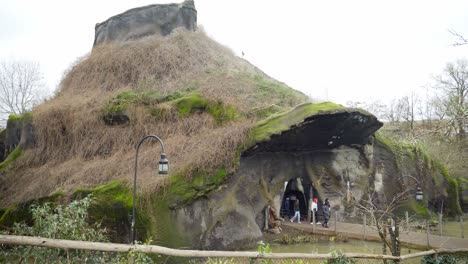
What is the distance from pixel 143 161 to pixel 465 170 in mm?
27156

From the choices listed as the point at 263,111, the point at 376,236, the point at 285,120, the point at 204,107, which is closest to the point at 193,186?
the point at 285,120

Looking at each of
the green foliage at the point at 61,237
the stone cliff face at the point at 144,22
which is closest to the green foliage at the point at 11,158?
the stone cliff face at the point at 144,22

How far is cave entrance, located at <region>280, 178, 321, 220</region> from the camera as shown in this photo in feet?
70.0

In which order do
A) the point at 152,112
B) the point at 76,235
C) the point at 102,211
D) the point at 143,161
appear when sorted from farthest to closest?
the point at 152,112
the point at 143,161
the point at 102,211
the point at 76,235

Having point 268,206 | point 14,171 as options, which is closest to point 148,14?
point 14,171

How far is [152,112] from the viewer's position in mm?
21031

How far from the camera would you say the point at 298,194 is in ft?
75.6

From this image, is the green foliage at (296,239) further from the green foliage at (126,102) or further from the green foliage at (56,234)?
the green foliage at (56,234)

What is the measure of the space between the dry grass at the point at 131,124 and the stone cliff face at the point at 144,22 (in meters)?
1.78

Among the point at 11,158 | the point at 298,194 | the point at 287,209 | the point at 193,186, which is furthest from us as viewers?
the point at 298,194

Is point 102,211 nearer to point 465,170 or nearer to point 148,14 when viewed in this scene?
point 148,14

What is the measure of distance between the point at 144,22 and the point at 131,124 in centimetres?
1407

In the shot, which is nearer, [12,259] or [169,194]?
[12,259]

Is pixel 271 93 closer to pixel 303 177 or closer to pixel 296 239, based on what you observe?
pixel 303 177
